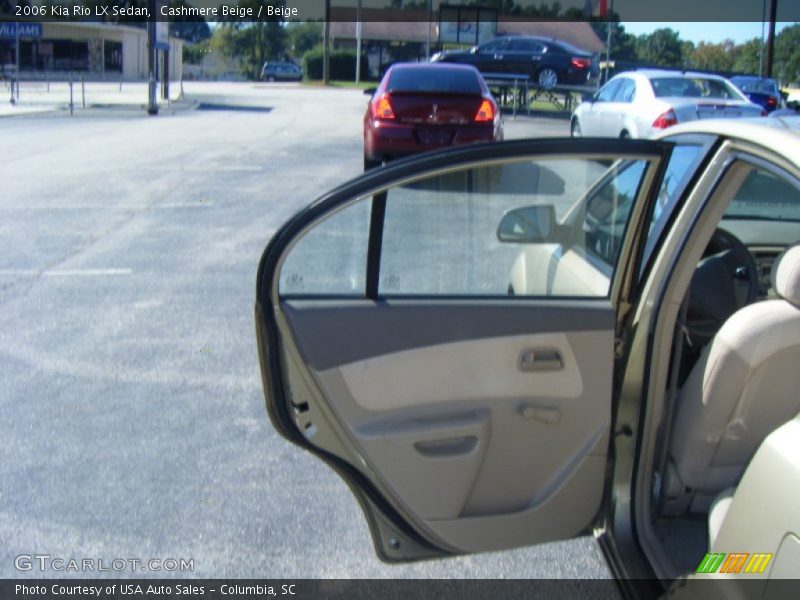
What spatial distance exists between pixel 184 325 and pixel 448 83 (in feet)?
25.6

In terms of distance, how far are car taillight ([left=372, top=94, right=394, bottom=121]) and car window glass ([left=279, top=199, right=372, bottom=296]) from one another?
10199 millimetres

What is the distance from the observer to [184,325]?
265 inches

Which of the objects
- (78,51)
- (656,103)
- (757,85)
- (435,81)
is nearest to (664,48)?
(757,85)

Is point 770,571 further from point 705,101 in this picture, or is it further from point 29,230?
point 705,101

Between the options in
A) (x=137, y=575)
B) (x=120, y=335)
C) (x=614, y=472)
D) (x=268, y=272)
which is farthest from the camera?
(x=120, y=335)

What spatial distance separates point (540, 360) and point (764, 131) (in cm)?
89

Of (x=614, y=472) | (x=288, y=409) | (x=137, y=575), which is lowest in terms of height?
(x=137, y=575)

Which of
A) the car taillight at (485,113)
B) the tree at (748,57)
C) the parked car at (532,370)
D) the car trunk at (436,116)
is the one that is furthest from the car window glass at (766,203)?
the tree at (748,57)

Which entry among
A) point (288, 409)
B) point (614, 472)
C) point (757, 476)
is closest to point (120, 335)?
point (288, 409)

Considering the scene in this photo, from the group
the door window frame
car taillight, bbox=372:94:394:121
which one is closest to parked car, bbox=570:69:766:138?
car taillight, bbox=372:94:394:121

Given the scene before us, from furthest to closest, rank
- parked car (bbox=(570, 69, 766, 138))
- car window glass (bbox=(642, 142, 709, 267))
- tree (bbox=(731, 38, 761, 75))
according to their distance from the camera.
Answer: tree (bbox=(731, 38, 761, 75)), parked car (bbox=(570, 69, 766, 138)), car window glass (bbox=(642, 142, 709, 267))

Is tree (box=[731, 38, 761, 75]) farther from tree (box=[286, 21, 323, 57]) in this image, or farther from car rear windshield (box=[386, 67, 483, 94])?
tree (box=[286, 21, 323, 57])

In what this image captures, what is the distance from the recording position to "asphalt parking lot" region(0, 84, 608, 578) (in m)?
3.77

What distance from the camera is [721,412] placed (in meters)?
2.82
